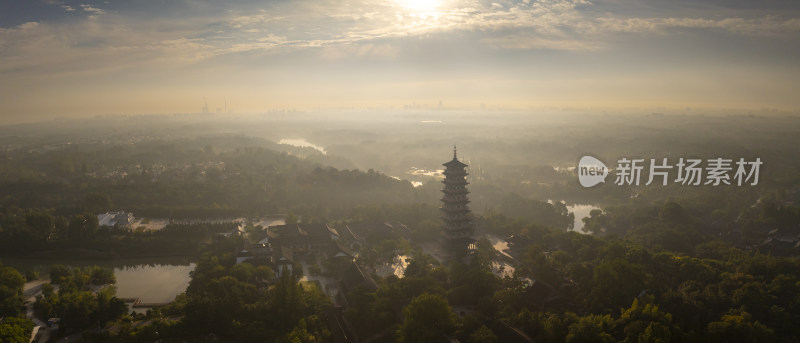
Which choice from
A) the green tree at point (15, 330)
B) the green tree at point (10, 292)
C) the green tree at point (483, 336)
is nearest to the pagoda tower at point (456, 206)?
the green tree at point (483, 336)

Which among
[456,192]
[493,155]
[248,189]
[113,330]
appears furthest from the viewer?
[493,155]

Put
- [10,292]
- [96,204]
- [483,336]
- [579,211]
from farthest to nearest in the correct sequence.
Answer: [579,211]
[96,204]
[10,292]
[483,336]

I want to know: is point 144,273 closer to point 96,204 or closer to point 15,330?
point 15,330

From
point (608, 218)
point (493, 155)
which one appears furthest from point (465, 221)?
point (493, 155)

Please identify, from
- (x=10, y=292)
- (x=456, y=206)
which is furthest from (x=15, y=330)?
A: (x=456, y=206)


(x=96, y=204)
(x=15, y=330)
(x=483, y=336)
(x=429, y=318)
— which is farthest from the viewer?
(x=96, y=204)

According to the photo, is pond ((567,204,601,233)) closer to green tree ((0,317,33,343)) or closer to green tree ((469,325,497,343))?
green tree ((469,325,497,343))

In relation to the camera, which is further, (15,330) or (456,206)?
(456,206)

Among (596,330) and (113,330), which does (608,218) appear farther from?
(113,330)

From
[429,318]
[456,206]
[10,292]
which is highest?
[456,206]
